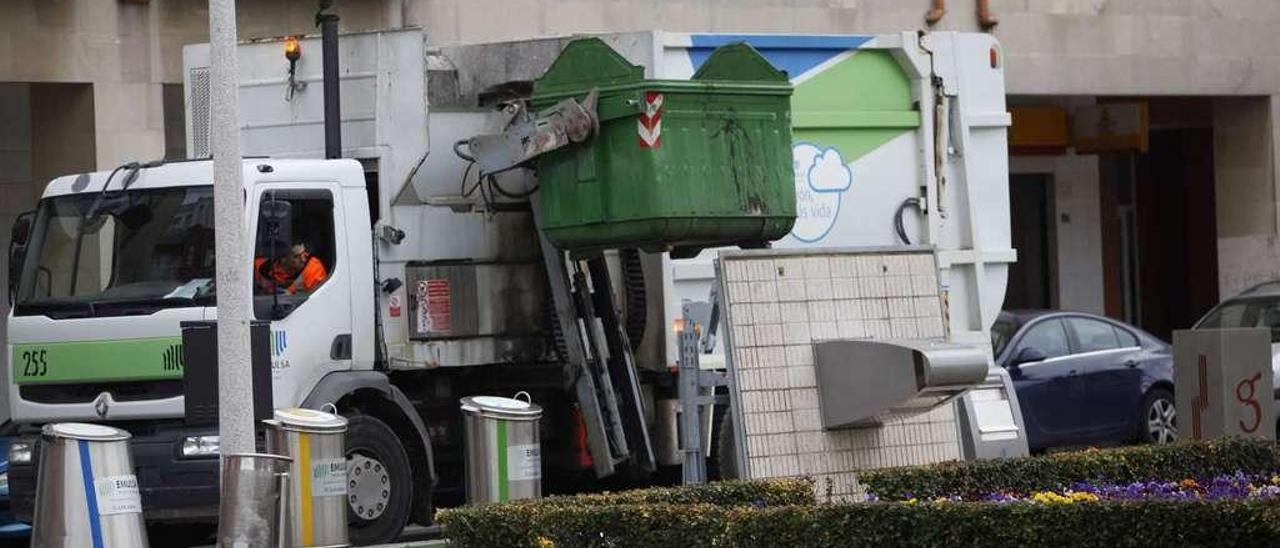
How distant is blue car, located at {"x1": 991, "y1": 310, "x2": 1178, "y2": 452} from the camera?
20.0 meters

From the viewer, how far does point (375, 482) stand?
1455 centimetres

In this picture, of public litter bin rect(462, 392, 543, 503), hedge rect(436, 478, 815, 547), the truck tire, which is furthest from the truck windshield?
hedge rect(436, 478, 815, 547)

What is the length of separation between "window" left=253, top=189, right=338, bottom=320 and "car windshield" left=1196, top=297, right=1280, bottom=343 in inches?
394

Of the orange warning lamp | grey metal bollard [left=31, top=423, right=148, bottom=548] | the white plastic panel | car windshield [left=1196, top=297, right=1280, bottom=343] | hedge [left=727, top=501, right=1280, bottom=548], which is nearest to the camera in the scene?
hedge [left=727, top=501, right=1280, bottom=548]

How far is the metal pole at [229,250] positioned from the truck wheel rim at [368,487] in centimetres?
178

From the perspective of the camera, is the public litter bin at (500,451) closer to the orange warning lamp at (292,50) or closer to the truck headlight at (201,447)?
the truck headlight at (201,447)

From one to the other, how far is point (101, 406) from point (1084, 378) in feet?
31.0

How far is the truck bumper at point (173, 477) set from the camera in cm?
1405

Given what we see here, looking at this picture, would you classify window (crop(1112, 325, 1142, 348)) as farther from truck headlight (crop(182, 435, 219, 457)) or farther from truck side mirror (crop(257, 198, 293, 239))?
truck headlight (crop(182, 435, 219, 457))

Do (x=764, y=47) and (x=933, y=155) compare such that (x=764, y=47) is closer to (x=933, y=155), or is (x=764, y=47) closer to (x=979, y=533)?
(x=933, y=155)

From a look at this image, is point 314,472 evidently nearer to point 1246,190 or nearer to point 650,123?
point 650,123

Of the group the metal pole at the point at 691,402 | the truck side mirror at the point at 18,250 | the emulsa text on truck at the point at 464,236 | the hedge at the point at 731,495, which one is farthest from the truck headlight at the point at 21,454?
the hedge at the point at 731,495

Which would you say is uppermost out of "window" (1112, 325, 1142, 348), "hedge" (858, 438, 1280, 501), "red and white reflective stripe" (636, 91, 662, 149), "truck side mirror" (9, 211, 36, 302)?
"red and white reflective stripe" (636, 91, 662, 149)

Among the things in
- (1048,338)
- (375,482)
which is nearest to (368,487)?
(375,482)
